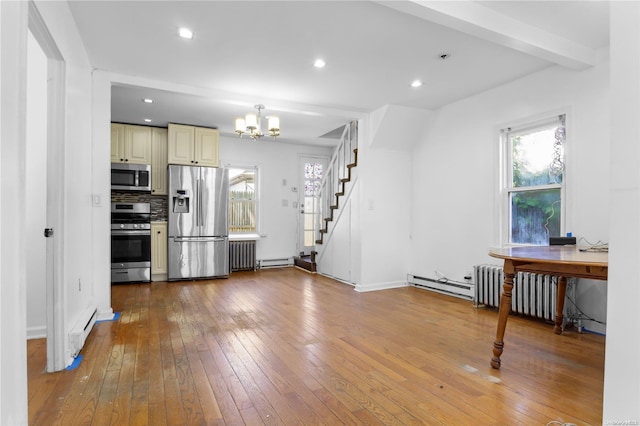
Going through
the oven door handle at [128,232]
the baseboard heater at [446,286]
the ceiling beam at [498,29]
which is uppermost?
the ceiling beam at [498,29]

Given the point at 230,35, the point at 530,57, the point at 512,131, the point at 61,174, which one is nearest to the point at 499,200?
the point at 512,131

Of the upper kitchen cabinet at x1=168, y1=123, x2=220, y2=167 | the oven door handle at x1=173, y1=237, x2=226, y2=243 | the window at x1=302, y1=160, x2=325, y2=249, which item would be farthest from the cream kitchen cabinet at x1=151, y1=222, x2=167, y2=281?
the window at x1=302, y1=160, x2=325, y2=249

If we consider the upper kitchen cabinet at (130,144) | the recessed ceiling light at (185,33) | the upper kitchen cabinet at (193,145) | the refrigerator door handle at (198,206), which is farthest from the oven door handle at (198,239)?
the recessed ceiling light at (185,33)

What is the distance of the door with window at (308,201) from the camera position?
7.22 m

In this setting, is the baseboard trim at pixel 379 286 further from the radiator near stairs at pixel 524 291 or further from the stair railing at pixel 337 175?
the stair railing at pixel 337 175

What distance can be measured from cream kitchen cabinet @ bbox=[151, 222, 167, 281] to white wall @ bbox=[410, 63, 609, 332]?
3.95 metres

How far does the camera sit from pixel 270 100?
14.4 feet

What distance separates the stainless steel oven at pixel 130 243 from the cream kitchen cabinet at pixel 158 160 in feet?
1.32

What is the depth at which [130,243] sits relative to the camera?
5262 millimetres

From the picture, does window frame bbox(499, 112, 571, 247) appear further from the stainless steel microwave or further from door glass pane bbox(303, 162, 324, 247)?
the stainless steel microwave

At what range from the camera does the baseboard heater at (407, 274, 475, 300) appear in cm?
431

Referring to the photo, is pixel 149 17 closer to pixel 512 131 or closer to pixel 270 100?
pixel 270 100

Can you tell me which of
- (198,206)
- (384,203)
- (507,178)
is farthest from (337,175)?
(507,178)

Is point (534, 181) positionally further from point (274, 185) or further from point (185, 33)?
point (274, 185)
